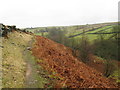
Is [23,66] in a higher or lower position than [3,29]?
lower

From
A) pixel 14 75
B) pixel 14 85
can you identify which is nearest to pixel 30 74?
pixel 14 75

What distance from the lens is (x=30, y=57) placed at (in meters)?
14.7

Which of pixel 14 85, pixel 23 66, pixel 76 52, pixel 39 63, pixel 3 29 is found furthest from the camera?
pixel 76 52

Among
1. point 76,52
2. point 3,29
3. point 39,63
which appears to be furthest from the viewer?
point 76,52

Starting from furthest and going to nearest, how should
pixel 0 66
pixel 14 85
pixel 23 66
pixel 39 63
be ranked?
pixel 39 63
pixel 23 66
pixel 0 66
pixel 14 85

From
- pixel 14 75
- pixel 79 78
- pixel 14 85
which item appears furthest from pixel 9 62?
pixel 79 78

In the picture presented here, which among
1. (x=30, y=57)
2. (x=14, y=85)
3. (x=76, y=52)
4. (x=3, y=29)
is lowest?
(x=76, y=52)

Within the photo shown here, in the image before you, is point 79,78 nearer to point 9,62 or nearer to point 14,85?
point 14,85

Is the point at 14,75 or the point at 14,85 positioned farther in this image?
the point at 14,75

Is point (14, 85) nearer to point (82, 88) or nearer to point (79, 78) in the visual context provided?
point (82, 88)

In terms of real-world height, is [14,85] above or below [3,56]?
below

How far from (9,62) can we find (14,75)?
2689 millimetres

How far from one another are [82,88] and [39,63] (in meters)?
5.65

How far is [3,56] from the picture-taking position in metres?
13.2
